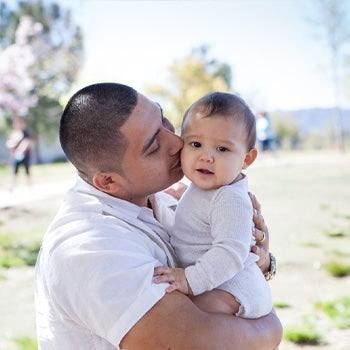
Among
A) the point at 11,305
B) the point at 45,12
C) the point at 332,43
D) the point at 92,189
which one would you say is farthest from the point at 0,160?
the point at 92,189

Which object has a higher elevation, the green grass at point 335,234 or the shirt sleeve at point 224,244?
the shirt sleeve at point 224,244

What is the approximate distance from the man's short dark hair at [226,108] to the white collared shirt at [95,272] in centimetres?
41

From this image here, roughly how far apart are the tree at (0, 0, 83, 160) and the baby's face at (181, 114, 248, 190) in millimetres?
32330

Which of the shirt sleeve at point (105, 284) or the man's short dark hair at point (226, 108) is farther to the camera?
the man's short dark hair at point (226, 108)

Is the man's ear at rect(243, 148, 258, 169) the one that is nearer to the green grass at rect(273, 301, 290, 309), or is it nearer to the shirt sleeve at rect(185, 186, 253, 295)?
the shirt sleeve at rect(185, 186, 253, 295)

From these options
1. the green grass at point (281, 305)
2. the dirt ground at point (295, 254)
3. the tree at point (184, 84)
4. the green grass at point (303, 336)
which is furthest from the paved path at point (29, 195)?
the tree at point (184, 84)

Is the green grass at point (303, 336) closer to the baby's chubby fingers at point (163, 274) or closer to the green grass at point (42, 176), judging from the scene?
the baby's chubby fingers at point (163, 274)

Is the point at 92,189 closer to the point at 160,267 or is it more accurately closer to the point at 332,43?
the point at 160,267

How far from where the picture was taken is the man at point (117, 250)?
4.69 feet

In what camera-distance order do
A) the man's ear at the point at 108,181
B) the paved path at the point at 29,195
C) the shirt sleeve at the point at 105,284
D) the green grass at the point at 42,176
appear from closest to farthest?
the shirt sleeve at the point at 105,284, the man's ear at the point at 108,181, the paved path at the point at 29,195, the green grass at the point at 42,176

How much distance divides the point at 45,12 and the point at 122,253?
128ft

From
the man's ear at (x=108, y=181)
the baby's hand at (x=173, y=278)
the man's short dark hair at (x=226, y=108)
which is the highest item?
the man's short dark hair at (x=226, y=108)

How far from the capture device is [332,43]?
987 inches

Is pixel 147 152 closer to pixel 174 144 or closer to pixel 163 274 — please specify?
pixel 174 144
